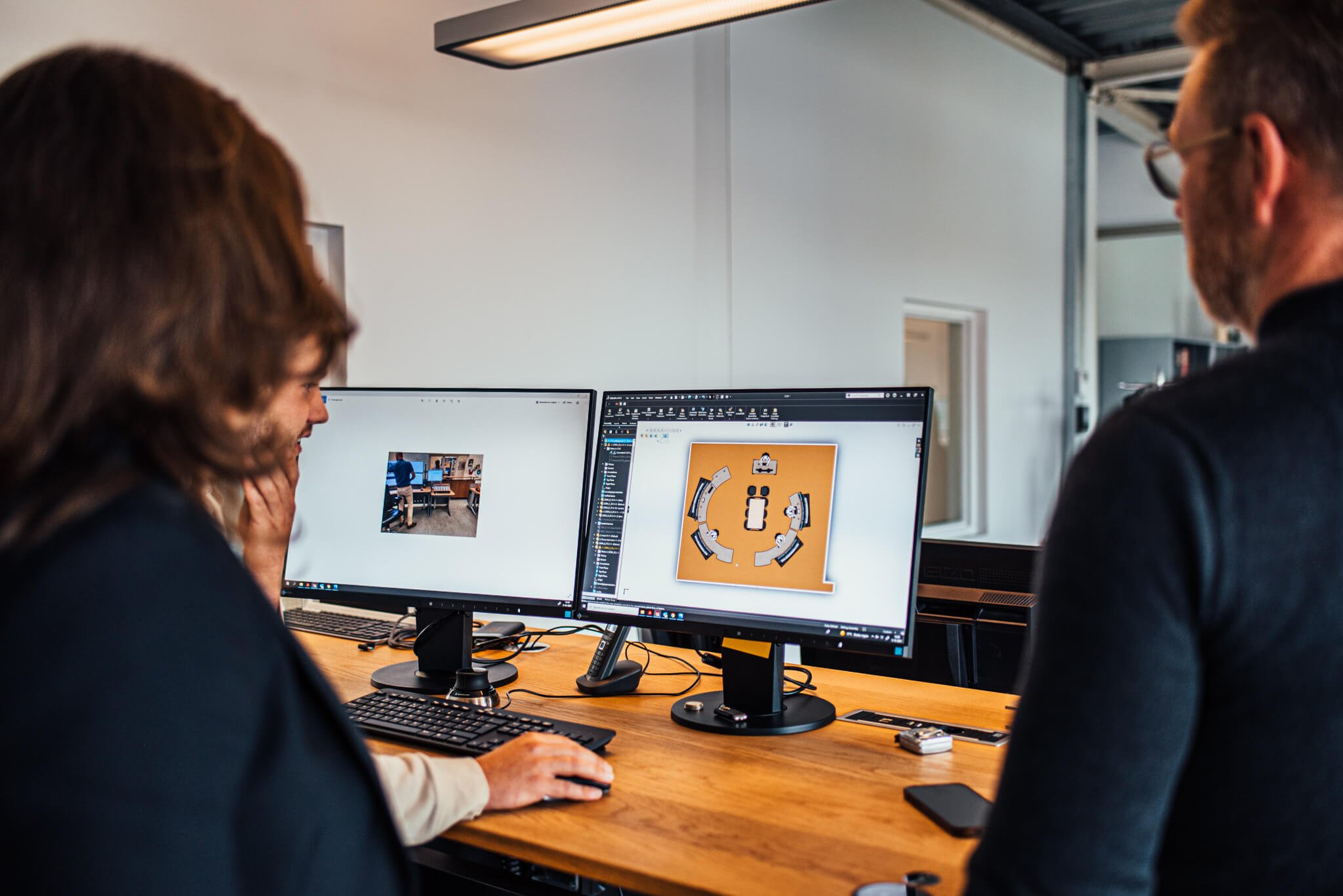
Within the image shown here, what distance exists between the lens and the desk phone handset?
185 centimetres

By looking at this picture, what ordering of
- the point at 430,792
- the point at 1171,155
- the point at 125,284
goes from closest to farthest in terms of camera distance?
the point at 125,284 < the point at 1171,155 < the point at 430,792

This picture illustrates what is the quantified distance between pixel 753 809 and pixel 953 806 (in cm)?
23

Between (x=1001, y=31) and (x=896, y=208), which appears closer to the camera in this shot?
(x=896, y=208)

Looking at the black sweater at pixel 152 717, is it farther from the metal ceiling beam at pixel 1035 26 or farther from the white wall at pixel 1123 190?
the white wall at pixel 1123 190

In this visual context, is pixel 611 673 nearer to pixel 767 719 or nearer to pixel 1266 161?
pixel 767 719

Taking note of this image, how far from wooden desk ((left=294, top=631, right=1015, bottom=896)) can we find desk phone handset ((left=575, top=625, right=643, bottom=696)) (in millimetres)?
32

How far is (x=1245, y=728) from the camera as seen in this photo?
0.77 meters

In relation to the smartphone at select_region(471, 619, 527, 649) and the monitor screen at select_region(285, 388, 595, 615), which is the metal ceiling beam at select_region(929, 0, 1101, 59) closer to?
the smartphone at select_region(471, 619, 527, 649)

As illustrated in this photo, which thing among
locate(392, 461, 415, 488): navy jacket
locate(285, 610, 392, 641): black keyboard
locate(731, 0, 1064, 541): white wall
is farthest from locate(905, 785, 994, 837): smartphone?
locate(731, 0, 1064, 541): white wall

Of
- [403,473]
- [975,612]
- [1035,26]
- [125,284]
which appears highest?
[1035,26]

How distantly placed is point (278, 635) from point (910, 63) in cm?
578

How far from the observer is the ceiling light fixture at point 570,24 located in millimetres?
2287

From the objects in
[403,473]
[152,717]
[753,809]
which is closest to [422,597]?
[403,473]

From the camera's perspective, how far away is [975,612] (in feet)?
6.08
